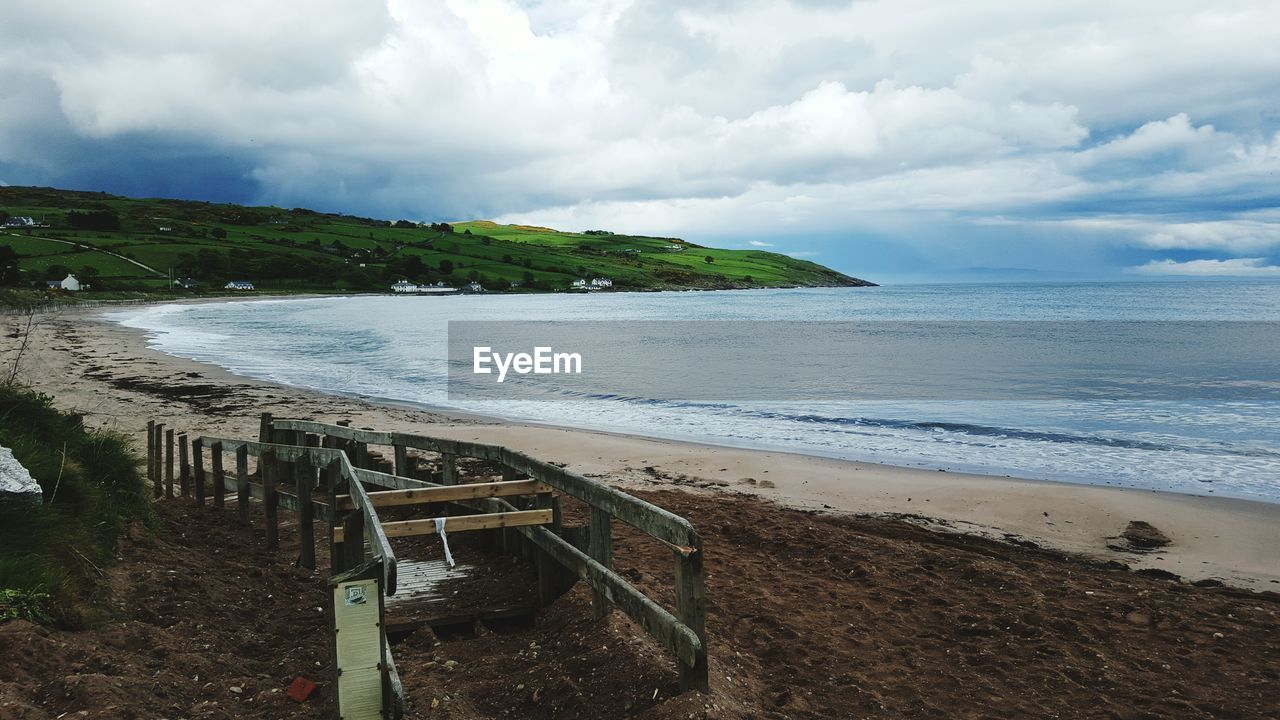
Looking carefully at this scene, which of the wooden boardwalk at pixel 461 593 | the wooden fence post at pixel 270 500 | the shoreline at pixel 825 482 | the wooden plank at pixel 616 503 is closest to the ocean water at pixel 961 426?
the shoreline at pixel 825 482

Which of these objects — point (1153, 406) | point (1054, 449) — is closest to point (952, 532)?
point (1054, 449)

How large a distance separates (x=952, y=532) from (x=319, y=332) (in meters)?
57.9

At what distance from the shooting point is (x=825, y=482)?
14.5 metres

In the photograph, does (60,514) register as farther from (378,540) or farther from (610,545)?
(610,545)

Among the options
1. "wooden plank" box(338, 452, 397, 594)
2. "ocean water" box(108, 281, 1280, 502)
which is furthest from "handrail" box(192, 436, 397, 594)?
"ocean water" box(108, 281, 1280, 502)

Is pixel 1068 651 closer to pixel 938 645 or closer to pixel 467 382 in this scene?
pixel 938 645

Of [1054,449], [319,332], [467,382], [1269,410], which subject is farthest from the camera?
[319,332]

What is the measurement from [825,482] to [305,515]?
8877 mm

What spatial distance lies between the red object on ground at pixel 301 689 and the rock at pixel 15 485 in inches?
114

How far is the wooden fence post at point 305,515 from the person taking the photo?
919 centimetres

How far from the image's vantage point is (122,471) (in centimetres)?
934

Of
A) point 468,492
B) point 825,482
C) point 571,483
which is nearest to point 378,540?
point 571,483

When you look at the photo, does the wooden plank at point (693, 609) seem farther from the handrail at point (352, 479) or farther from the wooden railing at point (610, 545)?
the handrail at point (352, 479)

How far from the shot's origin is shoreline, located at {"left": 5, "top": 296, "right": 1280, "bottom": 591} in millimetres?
10625
